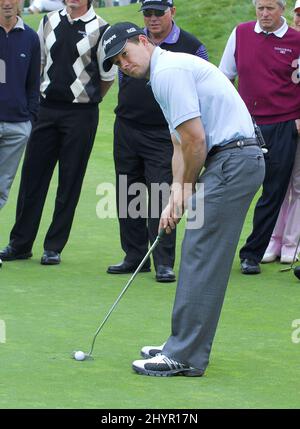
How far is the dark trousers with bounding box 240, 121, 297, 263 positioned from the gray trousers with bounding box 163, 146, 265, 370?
303 cm

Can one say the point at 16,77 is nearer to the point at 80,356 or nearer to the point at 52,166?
the point at 52,166

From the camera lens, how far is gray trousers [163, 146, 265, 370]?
643 centimetres

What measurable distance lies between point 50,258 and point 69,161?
0.79 m

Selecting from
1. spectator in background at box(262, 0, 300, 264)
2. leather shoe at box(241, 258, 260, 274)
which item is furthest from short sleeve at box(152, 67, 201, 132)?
spectator in background at box(262, 0, 300, 264)

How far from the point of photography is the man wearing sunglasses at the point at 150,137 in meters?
9.11

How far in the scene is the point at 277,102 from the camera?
31.2 feet

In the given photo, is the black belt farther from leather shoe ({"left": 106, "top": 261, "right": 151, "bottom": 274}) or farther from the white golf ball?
leather shoe ({"left": 106, "top": 261, "right": 151, "bottom": 274})

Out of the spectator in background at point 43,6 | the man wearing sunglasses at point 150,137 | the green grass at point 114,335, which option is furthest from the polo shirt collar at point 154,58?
the spectator in background at point 43,6

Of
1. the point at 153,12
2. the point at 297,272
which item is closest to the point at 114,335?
the point at 297,272

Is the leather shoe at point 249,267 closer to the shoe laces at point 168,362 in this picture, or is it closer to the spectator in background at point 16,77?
the spectator in background at point 16,77

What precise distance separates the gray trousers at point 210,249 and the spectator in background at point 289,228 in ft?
11.4

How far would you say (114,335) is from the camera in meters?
7.40
